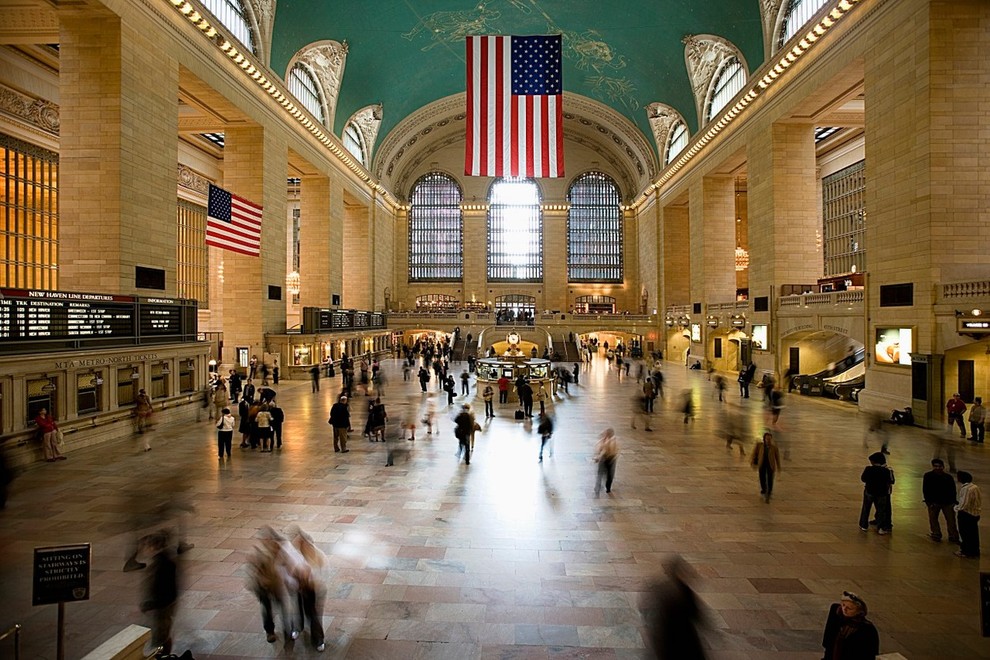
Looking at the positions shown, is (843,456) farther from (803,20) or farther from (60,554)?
(803,20)

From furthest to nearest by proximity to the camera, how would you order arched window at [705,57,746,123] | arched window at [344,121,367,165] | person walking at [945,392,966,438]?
arched window at [344,121,367,165], arched window at [705,57,746,123], person walking at [945,392,966,438]

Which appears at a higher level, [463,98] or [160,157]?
[463,98]

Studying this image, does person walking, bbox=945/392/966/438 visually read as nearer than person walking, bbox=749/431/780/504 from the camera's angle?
No

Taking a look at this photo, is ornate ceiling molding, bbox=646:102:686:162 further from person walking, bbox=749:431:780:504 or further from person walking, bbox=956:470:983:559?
person walking, bbox=956:470:983:559

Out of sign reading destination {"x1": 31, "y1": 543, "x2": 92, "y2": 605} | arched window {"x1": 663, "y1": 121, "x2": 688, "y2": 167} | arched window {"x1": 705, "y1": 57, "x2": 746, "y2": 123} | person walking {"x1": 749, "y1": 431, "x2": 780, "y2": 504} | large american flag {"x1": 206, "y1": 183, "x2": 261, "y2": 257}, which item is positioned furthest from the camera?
arched window {"x1": 663, "y1": 121, "x2": 688, "y2": 167}

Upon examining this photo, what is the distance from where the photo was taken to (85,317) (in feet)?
35.2

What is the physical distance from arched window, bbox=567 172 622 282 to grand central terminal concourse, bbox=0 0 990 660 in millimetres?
11816

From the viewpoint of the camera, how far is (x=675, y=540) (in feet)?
19.7

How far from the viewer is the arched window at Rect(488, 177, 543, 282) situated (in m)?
47.2

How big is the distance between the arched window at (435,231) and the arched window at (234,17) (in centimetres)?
2634

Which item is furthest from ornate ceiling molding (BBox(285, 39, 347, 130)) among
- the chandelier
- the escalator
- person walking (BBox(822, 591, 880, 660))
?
the chandelier

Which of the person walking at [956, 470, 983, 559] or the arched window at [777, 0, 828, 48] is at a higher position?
the arched window at [777, 0, 828, 48]

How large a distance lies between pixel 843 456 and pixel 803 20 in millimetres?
16323

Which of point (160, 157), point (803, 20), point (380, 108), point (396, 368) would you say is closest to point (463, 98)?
point (380, 108)
